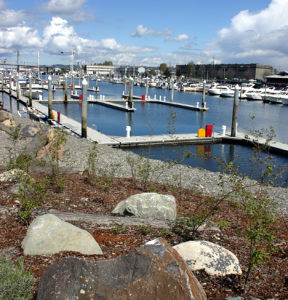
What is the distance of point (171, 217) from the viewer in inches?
281

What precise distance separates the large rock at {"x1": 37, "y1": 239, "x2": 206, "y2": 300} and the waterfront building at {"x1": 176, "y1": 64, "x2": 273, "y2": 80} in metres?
156

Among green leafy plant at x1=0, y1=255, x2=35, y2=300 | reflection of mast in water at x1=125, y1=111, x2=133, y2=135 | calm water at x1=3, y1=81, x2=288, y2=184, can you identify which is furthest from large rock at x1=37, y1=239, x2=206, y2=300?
reflection of mast in water at x1=125, y1=111, x2=133, y2=135

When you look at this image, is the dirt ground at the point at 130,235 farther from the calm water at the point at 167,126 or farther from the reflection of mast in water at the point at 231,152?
the reflection of mast in water at the point at 231,152

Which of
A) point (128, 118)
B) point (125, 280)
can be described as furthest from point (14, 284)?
point (128, 118)

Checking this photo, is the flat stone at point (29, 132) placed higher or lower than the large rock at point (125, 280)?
lower

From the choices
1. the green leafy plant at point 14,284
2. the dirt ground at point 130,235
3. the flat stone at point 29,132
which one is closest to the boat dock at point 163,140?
the flat stone at point 29,132

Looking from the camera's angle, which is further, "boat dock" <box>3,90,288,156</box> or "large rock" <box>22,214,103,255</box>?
"boat dock" <box>3,90,288,156</box>

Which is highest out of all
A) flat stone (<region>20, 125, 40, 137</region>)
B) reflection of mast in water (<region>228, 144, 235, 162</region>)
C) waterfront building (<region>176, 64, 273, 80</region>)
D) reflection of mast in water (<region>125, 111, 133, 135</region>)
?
waterfront building (<region>176, 64, 273, 80</region>)

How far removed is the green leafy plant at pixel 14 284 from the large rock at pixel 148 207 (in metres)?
3.49

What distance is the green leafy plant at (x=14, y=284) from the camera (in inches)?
133

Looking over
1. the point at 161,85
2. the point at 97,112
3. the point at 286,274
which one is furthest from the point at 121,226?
the point at 161,85

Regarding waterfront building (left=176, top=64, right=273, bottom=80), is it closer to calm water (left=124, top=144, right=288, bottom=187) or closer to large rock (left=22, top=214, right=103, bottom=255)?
calm water (left=124, top=144, right=288, bottom=187)

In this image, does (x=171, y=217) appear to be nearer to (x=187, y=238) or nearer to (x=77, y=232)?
(x=187, y=238)

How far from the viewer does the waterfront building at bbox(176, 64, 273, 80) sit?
154850 millimetres
